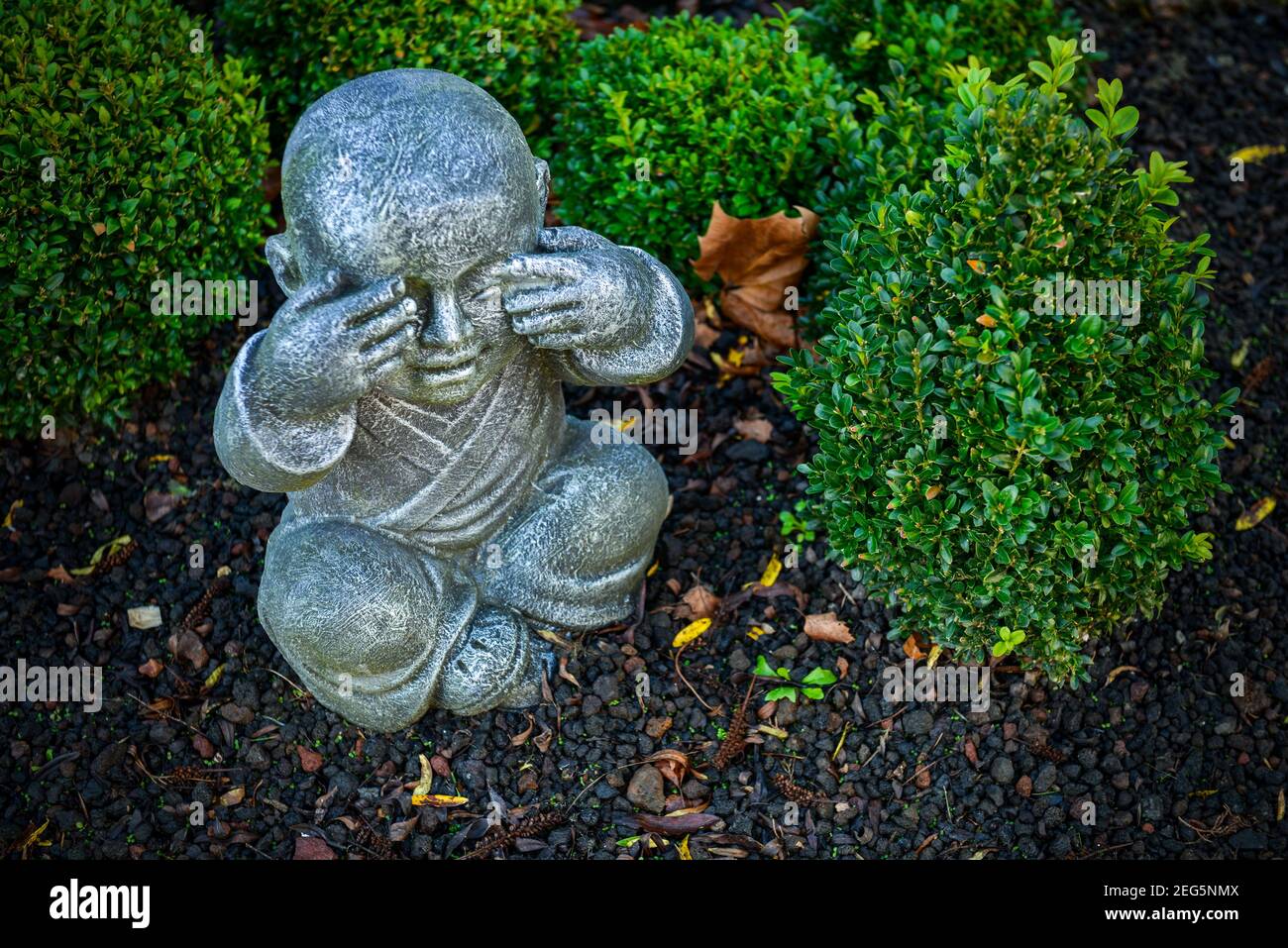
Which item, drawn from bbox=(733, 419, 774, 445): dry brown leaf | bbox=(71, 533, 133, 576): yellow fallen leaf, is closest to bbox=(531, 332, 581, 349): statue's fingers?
bbox=(733, 419, 774, 445): dry brown leaf

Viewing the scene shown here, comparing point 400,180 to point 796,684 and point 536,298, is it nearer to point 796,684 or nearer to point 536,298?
point 536,298

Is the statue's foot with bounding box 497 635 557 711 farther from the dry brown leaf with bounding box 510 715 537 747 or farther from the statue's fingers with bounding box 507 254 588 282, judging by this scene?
the statue's fingers with bounding box 507 254 588 282

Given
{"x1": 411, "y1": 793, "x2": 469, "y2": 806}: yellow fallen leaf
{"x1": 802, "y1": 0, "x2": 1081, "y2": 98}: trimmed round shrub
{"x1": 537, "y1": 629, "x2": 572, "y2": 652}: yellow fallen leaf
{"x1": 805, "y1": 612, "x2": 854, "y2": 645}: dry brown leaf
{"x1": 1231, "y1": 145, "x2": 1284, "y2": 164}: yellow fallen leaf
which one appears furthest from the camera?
{"x1": 1231, "y1": 145, "x2": 1284, "y2": 164}: yellow fallen leaf

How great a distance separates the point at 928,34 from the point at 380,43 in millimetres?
2320

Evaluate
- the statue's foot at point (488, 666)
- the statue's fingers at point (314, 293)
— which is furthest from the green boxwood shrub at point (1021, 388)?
the statue's fingers at point (314, 293)

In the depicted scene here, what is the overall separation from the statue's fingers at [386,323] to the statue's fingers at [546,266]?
0.31 meters

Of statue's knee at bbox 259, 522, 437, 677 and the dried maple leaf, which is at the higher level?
the dried maple leaf

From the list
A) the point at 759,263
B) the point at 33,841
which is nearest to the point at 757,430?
the point at 759,263

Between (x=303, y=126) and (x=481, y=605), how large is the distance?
171cm

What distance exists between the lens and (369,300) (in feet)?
12.0

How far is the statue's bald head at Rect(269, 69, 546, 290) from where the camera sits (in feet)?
12.0

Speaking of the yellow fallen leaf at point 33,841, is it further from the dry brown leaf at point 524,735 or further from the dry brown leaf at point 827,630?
the dry brown leaf at point 827,630

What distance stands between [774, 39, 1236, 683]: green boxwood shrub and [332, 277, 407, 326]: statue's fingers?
1.52 m

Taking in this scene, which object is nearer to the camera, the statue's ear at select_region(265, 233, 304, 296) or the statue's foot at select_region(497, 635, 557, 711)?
the statue's ear at select_region(265, 233, 304, 296)
